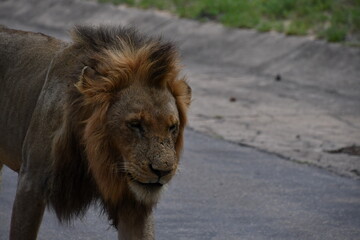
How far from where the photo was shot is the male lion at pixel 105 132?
3789 mm

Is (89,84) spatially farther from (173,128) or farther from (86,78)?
(173,128)

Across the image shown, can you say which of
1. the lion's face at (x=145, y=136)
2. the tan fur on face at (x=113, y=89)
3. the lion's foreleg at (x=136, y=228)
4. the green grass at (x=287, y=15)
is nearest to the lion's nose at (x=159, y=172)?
the lion's face at (x=145, y=136)

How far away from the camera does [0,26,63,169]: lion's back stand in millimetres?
4531

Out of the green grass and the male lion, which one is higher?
the male lion

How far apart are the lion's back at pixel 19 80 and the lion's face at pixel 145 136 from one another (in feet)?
2.55

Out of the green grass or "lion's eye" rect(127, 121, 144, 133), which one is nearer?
"lion's eye" rect(127, 121, 144, 133)

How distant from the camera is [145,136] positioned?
3756mm

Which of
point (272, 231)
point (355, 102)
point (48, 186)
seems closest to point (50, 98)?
point (48, 186)

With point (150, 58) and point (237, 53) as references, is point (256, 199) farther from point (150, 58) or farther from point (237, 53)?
point (237, 53)

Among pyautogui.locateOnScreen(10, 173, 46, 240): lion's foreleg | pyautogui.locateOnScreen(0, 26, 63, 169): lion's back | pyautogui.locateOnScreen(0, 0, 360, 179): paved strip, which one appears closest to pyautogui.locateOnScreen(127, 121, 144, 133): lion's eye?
pyautogui.locateOnScreen(10, 173, 46, 240): lion's foreleg

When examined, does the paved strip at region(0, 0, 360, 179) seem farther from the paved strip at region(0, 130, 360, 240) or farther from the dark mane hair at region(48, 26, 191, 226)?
the dark mane hair at region(48, 26, 191, 226)

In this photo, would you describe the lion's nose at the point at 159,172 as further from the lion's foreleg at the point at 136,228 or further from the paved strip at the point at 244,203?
the paved strip at the point at 244,203

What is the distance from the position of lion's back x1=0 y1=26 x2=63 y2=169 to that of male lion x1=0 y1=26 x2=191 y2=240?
0.36 feet

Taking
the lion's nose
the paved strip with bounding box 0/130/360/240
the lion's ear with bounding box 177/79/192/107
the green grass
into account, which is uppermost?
the lion's ear with bounding box 177/79/192/107
